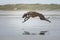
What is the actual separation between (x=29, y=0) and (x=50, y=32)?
0.61 m

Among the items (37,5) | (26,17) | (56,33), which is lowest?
(56,33)

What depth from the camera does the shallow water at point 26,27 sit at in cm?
189

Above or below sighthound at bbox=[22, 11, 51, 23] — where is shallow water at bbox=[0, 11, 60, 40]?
below

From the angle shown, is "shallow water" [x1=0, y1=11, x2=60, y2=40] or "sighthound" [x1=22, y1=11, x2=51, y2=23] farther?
"sighthound" [x1=22, y1=11, x2=51, y2=23]

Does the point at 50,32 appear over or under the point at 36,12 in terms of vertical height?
under

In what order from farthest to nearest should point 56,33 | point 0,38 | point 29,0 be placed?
point 29,0, point 56,33, point 0,38

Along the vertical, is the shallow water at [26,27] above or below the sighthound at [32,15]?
below

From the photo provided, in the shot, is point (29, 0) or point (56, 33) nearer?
point (56, 33)

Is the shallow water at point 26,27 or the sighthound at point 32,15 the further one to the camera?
the sighthound at point 32,15

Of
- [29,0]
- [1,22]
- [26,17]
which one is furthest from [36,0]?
[1,22]

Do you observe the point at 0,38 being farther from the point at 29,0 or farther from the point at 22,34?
the point at 29,0

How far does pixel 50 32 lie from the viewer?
6.64ft

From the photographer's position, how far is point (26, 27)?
222 cm

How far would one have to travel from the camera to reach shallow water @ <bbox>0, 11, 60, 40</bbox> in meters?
1.89
